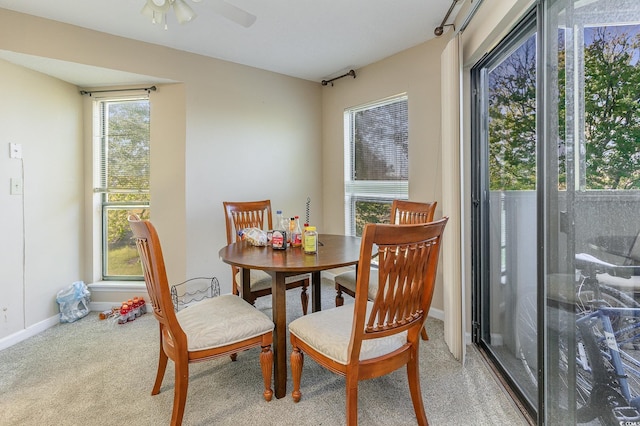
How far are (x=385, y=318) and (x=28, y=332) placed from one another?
2.90 m

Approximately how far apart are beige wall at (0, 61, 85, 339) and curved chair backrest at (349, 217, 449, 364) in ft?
9.06

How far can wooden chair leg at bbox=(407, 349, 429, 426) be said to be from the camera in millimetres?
1453

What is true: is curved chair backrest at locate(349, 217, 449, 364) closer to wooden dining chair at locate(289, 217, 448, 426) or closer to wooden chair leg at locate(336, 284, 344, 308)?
wooden dining chair at locate(289, 217, 448, 426)

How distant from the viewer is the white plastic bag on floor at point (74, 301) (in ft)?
9.02

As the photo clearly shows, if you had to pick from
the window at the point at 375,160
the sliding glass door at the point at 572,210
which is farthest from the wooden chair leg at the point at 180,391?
the window at the point at 375,160

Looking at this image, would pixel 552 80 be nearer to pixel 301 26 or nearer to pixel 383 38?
pixel 383 38

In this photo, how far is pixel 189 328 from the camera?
4.99ft

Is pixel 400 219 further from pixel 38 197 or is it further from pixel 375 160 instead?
pixel 38 197

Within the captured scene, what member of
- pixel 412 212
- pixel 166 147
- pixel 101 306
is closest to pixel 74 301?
pixel 101 306

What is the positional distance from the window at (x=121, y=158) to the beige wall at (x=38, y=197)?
17 centimetres

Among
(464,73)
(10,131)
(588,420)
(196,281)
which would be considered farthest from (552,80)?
(10,131)

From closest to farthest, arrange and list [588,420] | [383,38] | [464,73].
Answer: [588,420] → [464,73] → [383,38]

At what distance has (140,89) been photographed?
294 centimetres

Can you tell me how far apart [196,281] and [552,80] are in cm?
309
